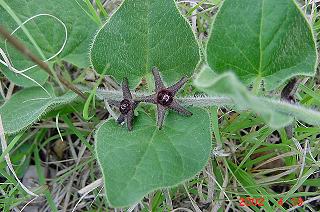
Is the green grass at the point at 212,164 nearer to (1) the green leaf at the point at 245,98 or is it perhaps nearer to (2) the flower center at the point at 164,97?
(2) the flower center at the point at 164,97

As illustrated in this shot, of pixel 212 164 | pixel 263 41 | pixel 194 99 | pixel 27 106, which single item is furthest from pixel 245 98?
pixel 27 106

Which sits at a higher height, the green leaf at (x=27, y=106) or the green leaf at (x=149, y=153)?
the green leaf at (x=27, y=106)

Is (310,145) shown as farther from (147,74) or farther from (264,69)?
(147,74)

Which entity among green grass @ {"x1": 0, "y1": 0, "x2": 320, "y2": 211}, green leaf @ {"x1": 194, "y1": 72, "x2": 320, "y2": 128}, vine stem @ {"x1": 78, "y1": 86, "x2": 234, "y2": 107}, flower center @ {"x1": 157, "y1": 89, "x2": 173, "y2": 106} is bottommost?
green grass @ {"x1": 0, "y1": 0, "x2": 320, "y2": 211}

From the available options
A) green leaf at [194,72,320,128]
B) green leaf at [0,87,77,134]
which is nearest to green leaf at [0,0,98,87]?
green leaf at [0,87,77,134]

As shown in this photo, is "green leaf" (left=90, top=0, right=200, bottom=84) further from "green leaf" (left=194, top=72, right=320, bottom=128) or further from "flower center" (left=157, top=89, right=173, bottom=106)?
"green leaf" (left=194, top=72, right=320, bottom=128)

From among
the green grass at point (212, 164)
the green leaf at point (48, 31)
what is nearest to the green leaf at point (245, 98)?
the green grass at point (212, 164)

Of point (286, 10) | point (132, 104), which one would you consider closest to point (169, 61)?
point (132, 104)
